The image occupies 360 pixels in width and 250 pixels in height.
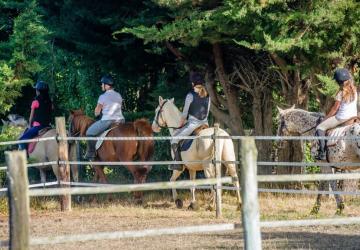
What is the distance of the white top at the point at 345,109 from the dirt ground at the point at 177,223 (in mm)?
1552

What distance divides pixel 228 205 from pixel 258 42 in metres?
3.08

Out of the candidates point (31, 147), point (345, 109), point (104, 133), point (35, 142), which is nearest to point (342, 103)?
point (345, 109)

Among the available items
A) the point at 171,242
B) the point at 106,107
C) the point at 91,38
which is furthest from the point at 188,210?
the point at 91,38

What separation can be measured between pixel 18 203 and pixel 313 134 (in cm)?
912

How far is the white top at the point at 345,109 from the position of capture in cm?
1373

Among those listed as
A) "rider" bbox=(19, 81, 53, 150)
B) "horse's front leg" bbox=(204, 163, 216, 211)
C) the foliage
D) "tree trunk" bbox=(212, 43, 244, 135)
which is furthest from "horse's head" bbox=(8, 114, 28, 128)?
"horse's front leg" bbox=(204, 163, 216, 211)

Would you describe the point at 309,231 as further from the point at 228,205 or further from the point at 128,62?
the point at 128,62

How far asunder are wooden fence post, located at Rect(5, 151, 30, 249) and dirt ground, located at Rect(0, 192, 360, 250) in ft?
14.2

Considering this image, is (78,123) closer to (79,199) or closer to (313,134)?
(79,199)

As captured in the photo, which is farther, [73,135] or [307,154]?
[307,154]

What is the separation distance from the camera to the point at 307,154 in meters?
19.3

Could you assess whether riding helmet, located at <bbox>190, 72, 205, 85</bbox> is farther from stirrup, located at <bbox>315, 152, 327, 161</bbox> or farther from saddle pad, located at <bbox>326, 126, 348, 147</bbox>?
saddle pad, located at <bbox>326, 126, 348, 147</bbox>

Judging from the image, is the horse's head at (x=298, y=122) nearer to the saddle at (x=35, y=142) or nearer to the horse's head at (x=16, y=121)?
the saddle at (x=35, y=142)

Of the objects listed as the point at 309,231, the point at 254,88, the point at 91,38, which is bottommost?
the point at 309,231
